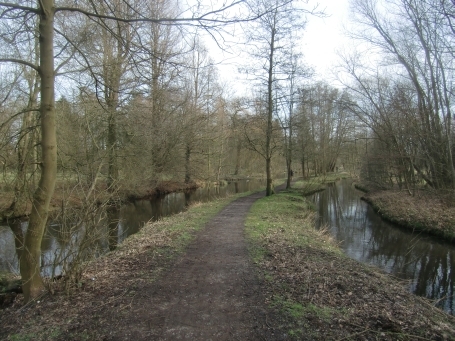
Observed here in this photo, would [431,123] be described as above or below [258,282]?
above

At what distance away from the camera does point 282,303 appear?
4195mm

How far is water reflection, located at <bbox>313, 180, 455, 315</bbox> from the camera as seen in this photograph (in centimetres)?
732

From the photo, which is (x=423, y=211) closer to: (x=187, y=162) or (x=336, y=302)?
(x=336, y=302)

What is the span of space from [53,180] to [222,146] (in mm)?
29992

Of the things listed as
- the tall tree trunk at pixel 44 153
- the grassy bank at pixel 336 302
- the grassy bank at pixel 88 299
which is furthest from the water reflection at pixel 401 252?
the tall tree trunk at pixel 44 153

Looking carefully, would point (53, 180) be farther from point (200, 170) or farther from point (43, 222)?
point (200, 170)

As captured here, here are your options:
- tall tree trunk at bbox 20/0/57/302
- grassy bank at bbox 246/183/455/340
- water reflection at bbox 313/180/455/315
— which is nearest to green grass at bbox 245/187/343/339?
grassy bank at bbox 246/183/455/340

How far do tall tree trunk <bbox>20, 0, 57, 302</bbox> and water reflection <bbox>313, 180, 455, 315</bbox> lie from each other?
668 cm

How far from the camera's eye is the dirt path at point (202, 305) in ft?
11.5

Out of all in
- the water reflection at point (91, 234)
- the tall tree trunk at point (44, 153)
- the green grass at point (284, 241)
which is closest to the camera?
the green grass at point (284, 241)

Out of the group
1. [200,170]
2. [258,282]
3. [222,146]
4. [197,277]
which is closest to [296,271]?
[258,282]

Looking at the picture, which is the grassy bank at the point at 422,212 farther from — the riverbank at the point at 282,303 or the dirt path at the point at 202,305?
the dirt path at the point at 202,305

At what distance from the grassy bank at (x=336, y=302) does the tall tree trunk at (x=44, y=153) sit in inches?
133

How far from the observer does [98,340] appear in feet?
11.1
